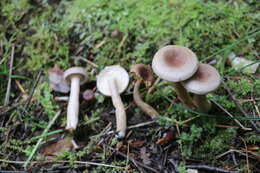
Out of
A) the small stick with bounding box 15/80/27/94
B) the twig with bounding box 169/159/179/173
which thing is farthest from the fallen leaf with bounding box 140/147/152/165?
the small stick with bounding box 15/80/27/94

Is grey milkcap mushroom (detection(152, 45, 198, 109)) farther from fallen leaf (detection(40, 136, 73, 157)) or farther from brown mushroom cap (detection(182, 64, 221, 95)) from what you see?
fallen leaf (detection(40, 136, 73, 157))

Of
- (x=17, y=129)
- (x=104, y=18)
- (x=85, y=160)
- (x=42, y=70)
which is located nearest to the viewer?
(x=85, y=160)

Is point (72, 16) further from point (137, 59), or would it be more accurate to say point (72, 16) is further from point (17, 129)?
point (17, 129)

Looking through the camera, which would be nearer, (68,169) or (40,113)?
(68,169)

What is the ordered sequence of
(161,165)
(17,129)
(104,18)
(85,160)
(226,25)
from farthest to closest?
1. (104,18)
2. (226,25)
3. (17,129)
4. (85,160)
5. (161,165)


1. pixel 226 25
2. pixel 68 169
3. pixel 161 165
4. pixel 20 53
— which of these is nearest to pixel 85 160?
pixel 68 169

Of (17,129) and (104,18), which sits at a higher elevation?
(104,18)

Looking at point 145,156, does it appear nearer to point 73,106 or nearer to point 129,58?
point 73,106

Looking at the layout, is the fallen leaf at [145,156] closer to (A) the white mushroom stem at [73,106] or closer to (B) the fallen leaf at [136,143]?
(B) the fallen leaf at [136,143]
